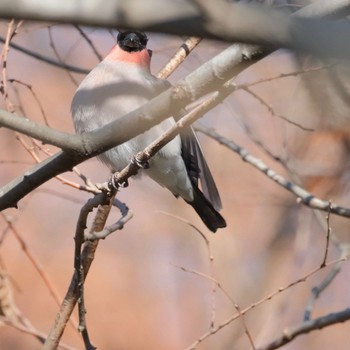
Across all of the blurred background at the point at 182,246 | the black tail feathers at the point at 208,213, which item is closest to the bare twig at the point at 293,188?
the black tail feathers at the point at 208,213

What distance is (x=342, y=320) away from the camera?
2453mm

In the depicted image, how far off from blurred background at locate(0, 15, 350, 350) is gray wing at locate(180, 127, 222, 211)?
3.18 feet

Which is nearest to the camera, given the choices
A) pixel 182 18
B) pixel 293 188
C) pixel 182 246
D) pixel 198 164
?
pixel 182 18

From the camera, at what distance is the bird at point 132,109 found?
3100 millimetres

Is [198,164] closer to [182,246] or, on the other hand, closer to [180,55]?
[180,55]

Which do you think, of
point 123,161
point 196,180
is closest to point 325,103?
point 196,180

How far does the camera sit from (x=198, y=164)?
330 cm

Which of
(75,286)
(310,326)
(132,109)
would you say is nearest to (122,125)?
(75,286)

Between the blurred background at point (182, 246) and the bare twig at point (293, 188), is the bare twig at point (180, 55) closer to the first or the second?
the bare twig at point (293, 188)

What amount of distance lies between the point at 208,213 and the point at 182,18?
240 centimetres

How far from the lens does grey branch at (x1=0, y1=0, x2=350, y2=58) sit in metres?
1.09

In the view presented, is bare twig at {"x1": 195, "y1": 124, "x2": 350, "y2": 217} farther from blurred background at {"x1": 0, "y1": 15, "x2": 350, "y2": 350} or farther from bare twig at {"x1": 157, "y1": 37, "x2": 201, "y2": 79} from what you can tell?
blurred background at {"x1": 0, "y1": 15, "x2": 350, "y2": 350}

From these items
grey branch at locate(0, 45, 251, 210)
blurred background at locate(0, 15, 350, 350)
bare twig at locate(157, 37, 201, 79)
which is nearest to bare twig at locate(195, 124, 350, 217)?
bare twig at locate(157, 37, 201, 79)

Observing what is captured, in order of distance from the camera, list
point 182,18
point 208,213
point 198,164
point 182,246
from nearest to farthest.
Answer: point 182,18
point 198,164
point 208,213
point 182,246
